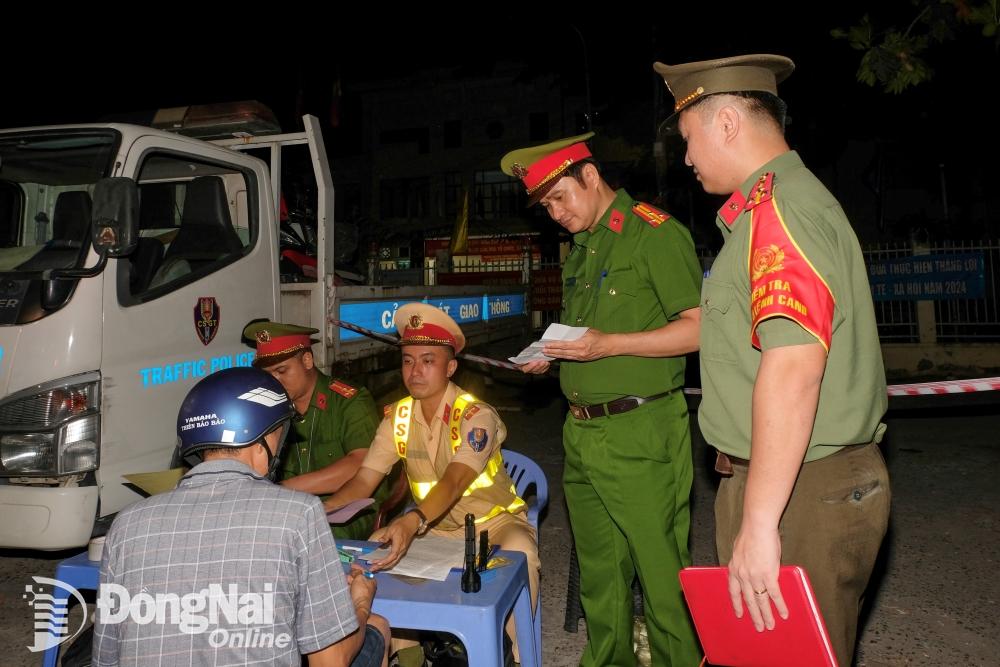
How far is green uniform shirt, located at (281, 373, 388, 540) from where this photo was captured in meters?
3.58

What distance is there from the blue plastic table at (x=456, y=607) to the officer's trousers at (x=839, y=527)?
0.78m

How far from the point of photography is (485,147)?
1252 inches

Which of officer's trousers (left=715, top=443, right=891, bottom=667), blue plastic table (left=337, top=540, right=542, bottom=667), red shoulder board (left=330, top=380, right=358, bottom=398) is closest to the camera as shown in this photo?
officer's trousers (left=715, top=443, right=891, bottom=667)

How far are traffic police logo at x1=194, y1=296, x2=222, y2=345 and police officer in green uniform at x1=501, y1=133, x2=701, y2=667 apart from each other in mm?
1923

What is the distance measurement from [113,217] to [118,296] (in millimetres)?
384

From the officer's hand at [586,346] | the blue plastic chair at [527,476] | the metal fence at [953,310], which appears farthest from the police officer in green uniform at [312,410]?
the metal fence at [953,310]

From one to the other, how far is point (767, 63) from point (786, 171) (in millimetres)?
311

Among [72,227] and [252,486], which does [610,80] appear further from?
[252,486]

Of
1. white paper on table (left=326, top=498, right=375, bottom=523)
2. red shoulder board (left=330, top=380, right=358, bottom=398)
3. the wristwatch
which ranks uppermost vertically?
red shoulder board (left=330, top=380, right=358, bottom=398)

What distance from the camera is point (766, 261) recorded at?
1.58 metres

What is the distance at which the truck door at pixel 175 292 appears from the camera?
3.31 metres

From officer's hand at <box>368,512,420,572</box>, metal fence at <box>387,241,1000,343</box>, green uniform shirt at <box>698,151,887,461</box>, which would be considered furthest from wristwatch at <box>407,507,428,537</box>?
metal fence at <box>387,241,1000,343</box>

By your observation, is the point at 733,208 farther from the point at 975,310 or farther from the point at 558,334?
the point at 975,310

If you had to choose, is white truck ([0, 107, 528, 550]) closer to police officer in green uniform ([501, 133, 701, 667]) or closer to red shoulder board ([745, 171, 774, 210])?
police officer in green uniform ([501, 133, 701, 667])
